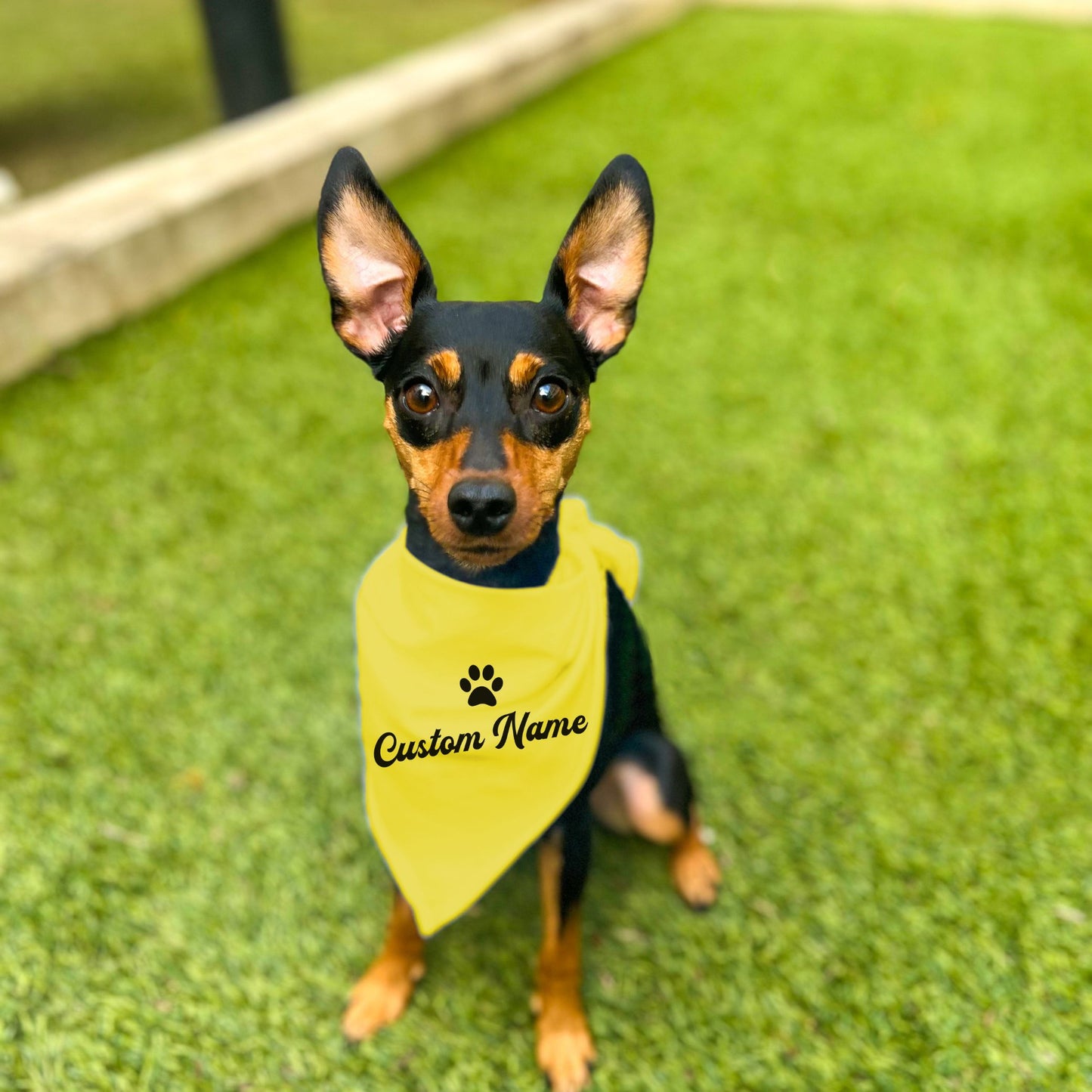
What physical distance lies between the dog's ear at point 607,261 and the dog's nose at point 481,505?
0.47m

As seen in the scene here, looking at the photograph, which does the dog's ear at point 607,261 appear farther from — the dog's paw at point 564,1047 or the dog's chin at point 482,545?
the dog's paw at point 564,1047

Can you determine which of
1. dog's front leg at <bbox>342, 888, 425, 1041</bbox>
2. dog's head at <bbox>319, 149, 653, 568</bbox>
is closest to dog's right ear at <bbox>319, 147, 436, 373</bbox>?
dog's head at <bbox>319, 149, 653, 568</bbox>

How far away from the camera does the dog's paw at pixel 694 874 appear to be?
236 cm

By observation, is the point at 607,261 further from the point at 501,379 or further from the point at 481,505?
the point at 481,505

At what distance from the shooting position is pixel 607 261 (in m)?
1.74

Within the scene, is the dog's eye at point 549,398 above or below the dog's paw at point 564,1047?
above

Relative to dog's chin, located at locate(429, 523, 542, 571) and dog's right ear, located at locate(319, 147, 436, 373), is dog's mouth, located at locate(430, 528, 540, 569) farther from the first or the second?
dog's right ear, located at locate(319, 147, 436, 373)

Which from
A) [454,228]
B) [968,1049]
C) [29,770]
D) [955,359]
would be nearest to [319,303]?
[454,228]

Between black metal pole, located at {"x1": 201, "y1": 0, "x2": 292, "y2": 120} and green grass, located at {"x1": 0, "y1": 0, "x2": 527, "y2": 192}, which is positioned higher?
black metal pole, located at {"x1": 201, "y1": 0, "x2": 292, "y2": 120}

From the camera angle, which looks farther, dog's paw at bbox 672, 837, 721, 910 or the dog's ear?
dog's paw at bbox 672, 837, 721, 910

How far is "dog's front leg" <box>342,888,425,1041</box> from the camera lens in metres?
2.09

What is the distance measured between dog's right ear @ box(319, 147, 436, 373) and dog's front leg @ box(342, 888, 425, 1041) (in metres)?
1.29

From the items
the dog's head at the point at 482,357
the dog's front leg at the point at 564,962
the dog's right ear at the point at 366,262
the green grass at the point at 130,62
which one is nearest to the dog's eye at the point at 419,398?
the dog's head at the point at 482,357

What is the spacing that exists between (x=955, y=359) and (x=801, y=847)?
118 inches
